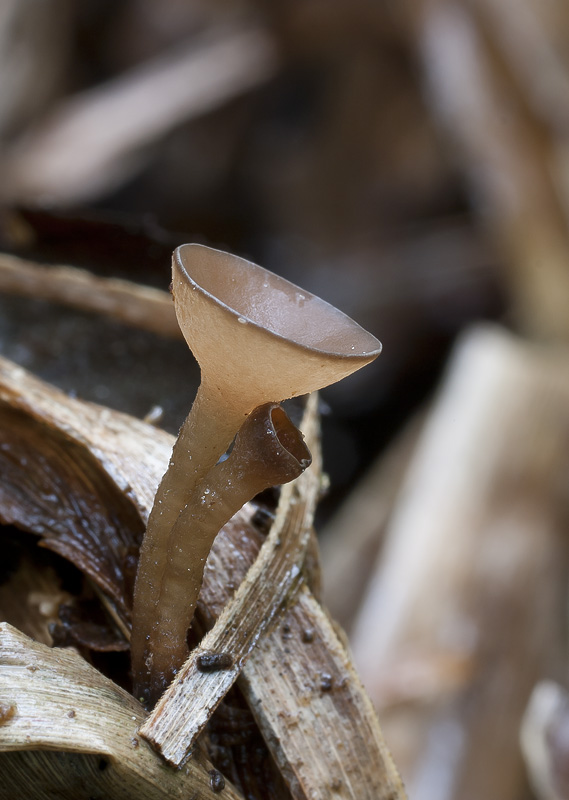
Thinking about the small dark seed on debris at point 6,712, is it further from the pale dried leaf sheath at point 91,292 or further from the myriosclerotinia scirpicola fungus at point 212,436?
the pale dried leaf sheath at point 91,292

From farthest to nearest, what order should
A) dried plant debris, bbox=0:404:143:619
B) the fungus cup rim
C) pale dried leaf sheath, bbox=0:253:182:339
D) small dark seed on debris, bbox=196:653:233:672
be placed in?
pale dried leaf sheath, bbox=0:253:182:339, dried plant debris, bbox=0:404:143:619, small dark seed on debris, bbox=196:653:233:672, the fungus cup rim

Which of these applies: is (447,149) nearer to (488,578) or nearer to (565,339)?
(565,339)

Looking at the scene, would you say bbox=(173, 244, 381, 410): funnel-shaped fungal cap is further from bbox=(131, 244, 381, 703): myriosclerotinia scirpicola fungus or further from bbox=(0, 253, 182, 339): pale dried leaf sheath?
bbox=(0, 253, 182, 339): pale dried leaf sheath

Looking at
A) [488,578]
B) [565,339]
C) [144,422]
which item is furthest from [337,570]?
[144,422]

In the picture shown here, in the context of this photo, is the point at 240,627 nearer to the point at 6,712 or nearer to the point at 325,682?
the point at 325,682

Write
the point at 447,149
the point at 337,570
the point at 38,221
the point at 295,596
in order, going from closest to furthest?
1. the point at 295,596
2. the point at 38,221
3. the point at 337,570
4. the point at 447,149

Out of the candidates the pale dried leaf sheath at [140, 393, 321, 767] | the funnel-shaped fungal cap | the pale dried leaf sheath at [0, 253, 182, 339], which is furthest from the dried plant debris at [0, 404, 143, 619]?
the pale dried leaf sheath at [0, 253, 182, 339]

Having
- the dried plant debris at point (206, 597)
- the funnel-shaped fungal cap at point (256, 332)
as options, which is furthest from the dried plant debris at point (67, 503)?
the funnel-shaped fungal cap at point (256, 332)
